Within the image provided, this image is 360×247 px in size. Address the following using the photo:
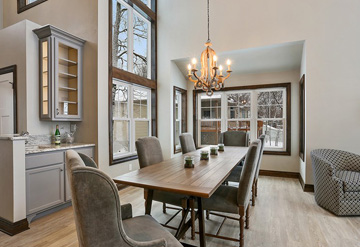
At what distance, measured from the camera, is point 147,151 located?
2.61 meters

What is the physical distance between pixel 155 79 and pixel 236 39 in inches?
80.8

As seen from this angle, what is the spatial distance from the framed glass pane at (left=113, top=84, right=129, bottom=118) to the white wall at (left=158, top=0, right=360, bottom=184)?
2.23 meters

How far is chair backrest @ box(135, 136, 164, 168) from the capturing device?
2.53 meters

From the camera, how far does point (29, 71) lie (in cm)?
330

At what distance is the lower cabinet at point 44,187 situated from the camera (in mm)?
2594

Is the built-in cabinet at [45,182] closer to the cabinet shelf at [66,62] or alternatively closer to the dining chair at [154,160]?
the dining chair at [154,160]

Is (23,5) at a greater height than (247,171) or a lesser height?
greater

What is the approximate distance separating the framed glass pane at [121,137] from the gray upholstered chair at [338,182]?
346 cm

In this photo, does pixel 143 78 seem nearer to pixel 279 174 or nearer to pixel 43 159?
pixel 43 159

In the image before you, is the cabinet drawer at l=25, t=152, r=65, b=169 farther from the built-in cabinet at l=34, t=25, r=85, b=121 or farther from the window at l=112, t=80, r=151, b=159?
the window at l=112, t=80, r=151, b=159

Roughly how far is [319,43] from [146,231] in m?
4.19

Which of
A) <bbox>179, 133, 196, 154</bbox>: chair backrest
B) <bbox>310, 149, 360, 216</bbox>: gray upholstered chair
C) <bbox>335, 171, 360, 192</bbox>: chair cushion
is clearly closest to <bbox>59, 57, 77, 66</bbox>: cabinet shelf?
<bbox>179, 133, 196, 154</bbox>: chair backrest

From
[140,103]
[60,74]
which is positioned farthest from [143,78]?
[60,74]

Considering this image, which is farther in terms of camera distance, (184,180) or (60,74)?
(60,74)
